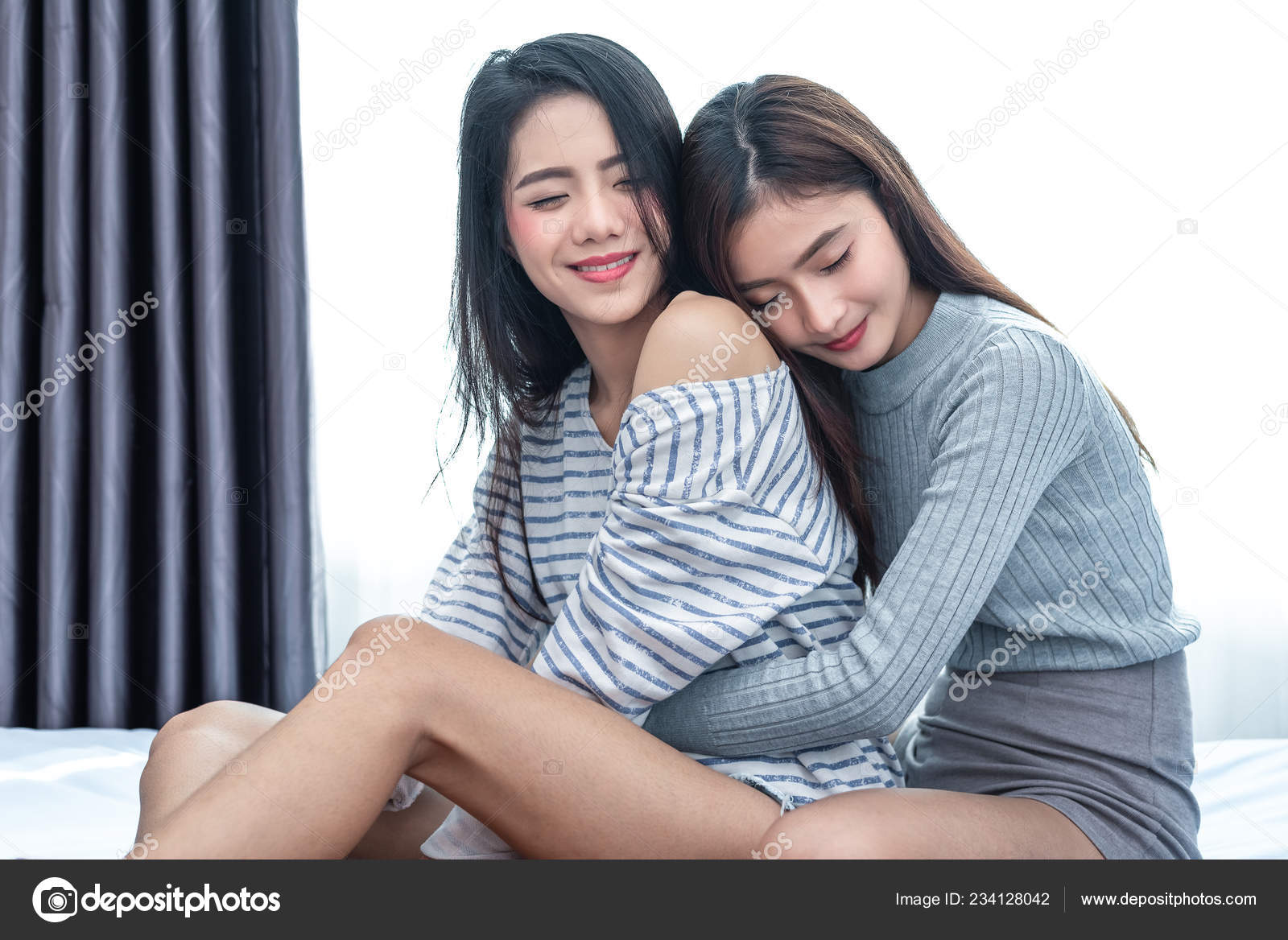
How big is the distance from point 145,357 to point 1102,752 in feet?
5.89

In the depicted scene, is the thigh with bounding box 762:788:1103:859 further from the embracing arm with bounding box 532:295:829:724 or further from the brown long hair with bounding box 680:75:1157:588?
the brown long hair with bounding box 680:75:1157:588

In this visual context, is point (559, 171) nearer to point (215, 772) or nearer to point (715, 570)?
point (715, 570)

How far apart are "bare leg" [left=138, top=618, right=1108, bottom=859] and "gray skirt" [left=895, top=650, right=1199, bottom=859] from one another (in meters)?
0.06

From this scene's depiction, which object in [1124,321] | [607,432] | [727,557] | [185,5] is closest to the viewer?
[727,557]

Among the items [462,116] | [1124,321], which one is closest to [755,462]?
[462,116]

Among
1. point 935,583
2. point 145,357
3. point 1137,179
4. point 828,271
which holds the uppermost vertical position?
point 1137,179

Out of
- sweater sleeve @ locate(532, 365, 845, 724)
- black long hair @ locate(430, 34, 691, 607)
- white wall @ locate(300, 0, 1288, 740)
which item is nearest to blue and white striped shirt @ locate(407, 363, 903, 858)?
sweater sleeve @ locate(532, 365, 845, 724)

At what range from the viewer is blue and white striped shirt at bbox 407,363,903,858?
2.81 ft

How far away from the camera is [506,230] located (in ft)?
3.64
